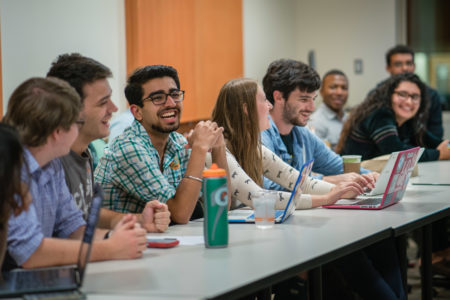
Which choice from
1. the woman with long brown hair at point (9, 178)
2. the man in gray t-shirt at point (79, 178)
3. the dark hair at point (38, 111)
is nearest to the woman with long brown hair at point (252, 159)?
the man in gray t-shirt at point (79, 178)

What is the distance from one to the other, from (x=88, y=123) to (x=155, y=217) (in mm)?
388

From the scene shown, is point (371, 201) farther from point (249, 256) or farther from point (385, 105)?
point (385, 105)

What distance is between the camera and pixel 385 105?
163 inches

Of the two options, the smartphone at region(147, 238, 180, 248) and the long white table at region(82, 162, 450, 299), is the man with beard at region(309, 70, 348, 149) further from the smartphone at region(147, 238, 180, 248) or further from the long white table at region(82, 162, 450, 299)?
the smartphone at region(147, 238, 180, 248)

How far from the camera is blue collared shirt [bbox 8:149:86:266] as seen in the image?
156cm

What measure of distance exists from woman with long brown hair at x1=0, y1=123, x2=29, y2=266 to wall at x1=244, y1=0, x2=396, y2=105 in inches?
207

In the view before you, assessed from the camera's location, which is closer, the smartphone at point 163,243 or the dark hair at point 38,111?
the dark hair at point 38,111

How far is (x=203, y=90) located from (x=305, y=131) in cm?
236

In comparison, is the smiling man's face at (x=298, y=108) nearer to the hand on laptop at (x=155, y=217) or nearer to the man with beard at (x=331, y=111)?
the hand on laptop at (x=155, y=217)

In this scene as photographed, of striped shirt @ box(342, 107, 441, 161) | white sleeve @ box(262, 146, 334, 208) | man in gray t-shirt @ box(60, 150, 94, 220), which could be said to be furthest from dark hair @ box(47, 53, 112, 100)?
striped shirt @ box(342, 107, 441, 161)

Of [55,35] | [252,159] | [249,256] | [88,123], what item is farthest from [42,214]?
[55,35]

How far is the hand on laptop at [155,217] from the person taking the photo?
2.09 metres

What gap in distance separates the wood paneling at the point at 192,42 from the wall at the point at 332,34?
2.12 ft

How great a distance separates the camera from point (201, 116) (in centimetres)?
562
